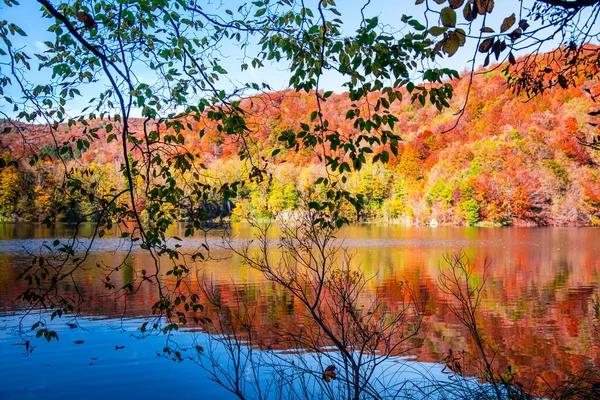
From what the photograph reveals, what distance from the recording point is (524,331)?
8.17m

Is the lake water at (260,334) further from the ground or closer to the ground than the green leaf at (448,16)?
closer to the ground

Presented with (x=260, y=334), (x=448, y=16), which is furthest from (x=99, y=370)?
(x=448, y=16)

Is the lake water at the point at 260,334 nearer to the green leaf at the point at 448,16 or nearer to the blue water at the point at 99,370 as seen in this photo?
the blue water at the point at 99,370

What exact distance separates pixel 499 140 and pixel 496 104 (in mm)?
29131

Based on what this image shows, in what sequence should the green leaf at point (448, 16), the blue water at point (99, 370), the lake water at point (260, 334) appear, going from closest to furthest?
1. the green leaf at point (448, 16)
2. the blue water at point (99, 370)
3. the lake water at point (260, 334)

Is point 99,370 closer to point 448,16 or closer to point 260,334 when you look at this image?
point 260,334

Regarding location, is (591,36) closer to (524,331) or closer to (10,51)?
(10,51)

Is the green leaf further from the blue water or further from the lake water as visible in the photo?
the blue water

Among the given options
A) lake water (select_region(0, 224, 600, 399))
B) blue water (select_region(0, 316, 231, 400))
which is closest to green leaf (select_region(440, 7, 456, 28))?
lake water (select_region(0, 224, 600, 399))

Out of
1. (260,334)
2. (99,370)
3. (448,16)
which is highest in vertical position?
(448,16)

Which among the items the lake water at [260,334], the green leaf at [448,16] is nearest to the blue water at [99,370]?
the lake water at [260,334]

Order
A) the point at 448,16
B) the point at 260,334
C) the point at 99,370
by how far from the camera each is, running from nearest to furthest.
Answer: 1. the point at 448,16
2. the point at 99,370
3. the point at 260,334

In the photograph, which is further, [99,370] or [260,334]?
[260,334]

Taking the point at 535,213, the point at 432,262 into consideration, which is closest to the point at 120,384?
the point at 432,262
